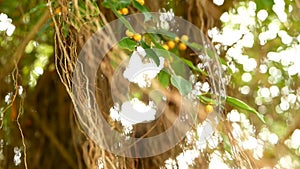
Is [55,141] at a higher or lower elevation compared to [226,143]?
higher

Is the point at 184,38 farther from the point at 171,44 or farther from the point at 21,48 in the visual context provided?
the point at 21,48

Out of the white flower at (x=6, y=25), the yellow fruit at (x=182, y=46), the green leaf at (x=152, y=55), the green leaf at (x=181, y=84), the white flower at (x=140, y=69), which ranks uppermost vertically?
the white flower at (x=6, y=25)

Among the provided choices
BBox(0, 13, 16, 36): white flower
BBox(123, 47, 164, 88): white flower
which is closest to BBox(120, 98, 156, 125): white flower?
BBox(123, 47, 164, 88): white flower

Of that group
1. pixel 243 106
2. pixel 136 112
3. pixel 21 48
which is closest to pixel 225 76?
pixel 136 112

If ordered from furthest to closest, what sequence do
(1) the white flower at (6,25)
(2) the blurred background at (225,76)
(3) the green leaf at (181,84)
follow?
1. (1) the white flower at (6,25)
2. (2) the blurred background at (225,76)
3. (3) the green leaf at (181,84)

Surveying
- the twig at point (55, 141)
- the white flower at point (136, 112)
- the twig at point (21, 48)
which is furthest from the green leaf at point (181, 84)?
the twig at point (55, 141)

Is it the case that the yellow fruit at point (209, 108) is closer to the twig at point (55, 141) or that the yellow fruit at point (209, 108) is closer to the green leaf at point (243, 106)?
the green leaf at point (243, 106)

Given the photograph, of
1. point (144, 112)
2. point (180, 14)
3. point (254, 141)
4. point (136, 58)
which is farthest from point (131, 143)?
point (180, 14)

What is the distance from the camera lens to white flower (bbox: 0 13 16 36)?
158cm

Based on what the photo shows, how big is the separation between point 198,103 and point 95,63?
0.27 meters

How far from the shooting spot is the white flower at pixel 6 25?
158 centimetres

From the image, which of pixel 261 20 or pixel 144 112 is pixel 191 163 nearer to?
pixel 144 112

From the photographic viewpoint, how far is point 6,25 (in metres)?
1.60

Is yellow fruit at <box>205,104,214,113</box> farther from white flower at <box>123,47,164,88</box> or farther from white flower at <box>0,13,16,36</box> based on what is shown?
white flower at <box>0,13,16,36</box>
